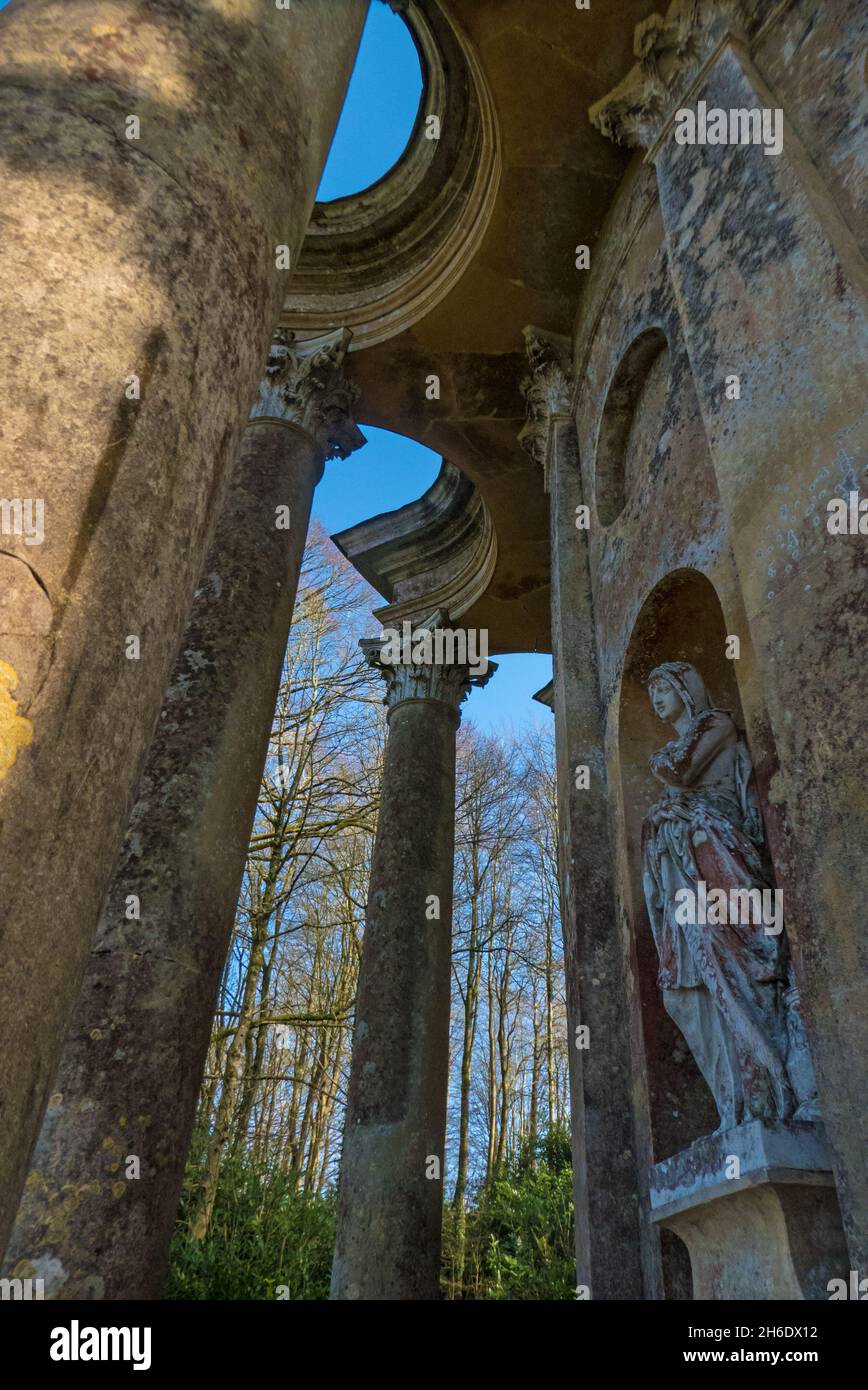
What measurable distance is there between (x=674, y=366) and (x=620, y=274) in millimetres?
2099

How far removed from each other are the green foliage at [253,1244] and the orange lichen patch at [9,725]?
35.5 feet

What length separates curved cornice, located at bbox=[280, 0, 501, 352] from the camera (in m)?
9.41

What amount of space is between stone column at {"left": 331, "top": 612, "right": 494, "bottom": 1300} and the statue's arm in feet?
18.2

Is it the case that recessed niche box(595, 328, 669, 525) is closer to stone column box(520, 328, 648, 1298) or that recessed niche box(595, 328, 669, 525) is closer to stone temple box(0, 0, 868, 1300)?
stone temple box(0, 0, 868, 1300)

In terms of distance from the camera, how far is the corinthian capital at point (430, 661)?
1284 cm

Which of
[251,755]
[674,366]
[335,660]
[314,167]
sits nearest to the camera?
[314,167]

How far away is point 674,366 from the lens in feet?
23.3

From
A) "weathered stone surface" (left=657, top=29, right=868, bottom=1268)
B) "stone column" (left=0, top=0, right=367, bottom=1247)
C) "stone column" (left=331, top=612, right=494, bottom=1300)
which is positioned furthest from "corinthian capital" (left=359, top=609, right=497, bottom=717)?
"stone column" (left=0, top=0, right=367, bottom=1247)

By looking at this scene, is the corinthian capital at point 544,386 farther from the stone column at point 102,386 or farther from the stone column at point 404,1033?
the stone column at point 102,386

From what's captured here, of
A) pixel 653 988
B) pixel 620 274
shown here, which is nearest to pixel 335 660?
pixel 620 274

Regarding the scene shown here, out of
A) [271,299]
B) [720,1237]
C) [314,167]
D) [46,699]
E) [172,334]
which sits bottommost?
[720,1237]

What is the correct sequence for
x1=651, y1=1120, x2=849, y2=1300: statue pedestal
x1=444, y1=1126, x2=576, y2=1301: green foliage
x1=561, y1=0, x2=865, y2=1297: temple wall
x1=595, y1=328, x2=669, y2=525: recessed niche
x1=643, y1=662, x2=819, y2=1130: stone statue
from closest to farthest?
x1=561, y1=0, x2=865, y2=1297: temple wall, x1=651, y1=1120, x2=849, y2=1300: statue pedestal, x1=643, y1=662, x2=819, y2=1130: stone statue, x1=595, y1=328, x2=669, y2=525: recessed niche, x1=444, y1=1126, x2=576, y2=1301: green foliage

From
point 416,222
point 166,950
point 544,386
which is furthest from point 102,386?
point 416,222
